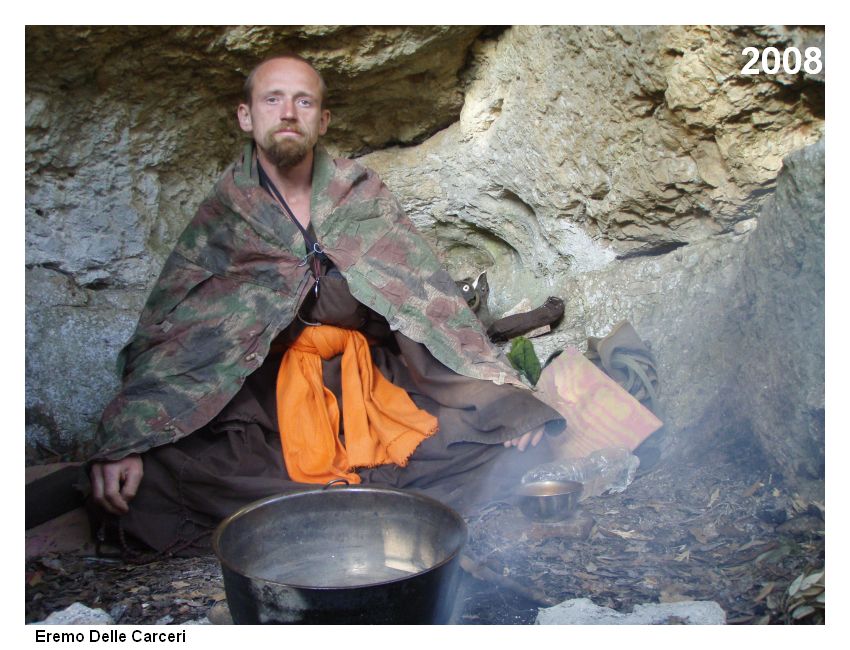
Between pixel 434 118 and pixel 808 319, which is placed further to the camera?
pixel 434 118

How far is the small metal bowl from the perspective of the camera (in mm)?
2498

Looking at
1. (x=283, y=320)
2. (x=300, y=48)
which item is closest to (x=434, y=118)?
(x=300, y=48)

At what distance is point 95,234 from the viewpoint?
3592 millimetres

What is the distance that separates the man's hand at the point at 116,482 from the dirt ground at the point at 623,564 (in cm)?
18

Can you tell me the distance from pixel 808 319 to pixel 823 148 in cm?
52

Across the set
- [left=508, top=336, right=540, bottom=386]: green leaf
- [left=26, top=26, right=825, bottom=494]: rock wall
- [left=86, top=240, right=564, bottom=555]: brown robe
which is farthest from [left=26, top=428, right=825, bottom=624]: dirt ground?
[left=508, top=336, right=540, bottom=386]: green leaf

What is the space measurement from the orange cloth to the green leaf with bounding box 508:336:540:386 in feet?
2.65

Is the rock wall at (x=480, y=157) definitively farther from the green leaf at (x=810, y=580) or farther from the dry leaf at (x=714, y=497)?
the green leaf at (x=810, y=580)

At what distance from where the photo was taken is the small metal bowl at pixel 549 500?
2.50 metres

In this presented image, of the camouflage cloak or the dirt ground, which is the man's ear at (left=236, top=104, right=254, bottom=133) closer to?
the camouflage cloak

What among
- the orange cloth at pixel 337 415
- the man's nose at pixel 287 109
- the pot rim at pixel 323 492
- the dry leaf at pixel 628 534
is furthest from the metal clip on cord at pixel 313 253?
the dry leaf at pixel 628 534

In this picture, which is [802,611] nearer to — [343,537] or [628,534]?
[628,534]

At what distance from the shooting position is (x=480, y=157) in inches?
156

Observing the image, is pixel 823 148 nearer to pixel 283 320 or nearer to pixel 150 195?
pixel 283 320
